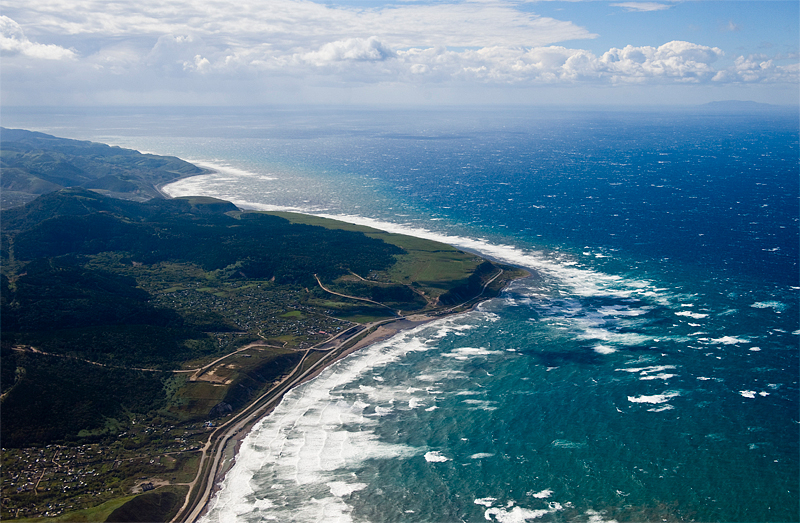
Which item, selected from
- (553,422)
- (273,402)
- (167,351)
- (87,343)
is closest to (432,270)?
(273,402)

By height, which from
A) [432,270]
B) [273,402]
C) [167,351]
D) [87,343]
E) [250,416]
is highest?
[432,270]

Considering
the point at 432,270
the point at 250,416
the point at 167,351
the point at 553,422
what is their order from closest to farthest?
the point at 553,422, the point at 250,416, the point at 167,351, the point at 432,270

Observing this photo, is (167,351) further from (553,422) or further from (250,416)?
(553,422)

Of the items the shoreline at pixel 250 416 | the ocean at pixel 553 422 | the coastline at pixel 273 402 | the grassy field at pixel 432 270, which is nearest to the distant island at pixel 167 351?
the shoreline at pixel 250 416

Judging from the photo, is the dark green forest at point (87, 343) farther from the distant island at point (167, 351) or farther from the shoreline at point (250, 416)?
the shoreline at point (250, 416)

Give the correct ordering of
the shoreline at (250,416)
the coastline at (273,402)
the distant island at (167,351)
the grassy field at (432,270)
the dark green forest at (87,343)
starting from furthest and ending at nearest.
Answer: the grassy field at (432,270) → the dark green forest at (87,343) → the distant island at (167,351) → the coastline at (273,402) → the shoreline at (250,416)

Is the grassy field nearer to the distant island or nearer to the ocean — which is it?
the distant island

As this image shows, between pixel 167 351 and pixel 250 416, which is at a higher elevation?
pixel 167 351

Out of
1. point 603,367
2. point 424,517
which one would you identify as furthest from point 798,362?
point 424,517

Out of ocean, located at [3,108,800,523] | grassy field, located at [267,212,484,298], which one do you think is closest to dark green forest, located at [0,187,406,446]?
grassy field, located at [267,212,484,298]

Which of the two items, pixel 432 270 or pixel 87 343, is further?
pixel 432 270
